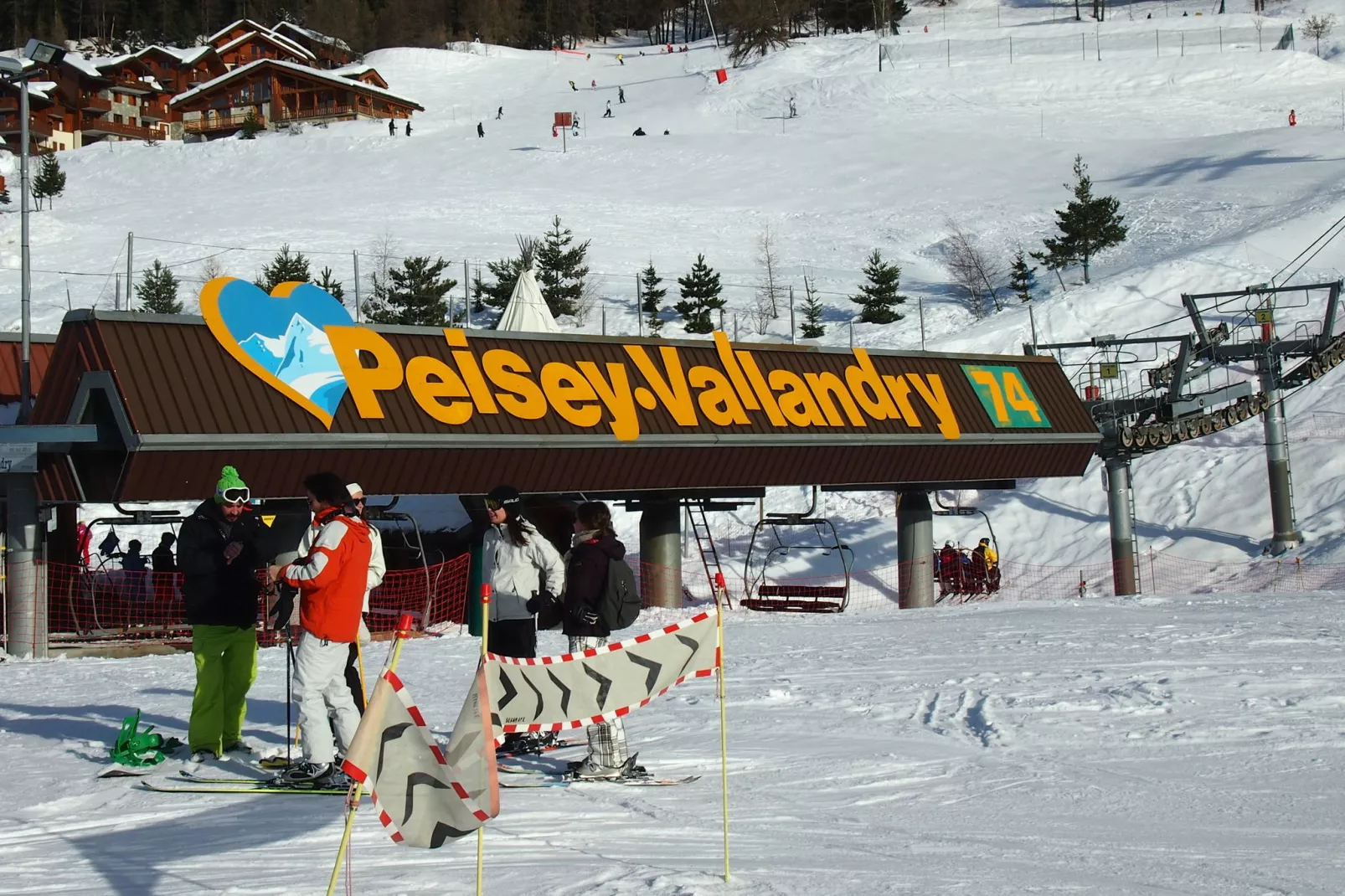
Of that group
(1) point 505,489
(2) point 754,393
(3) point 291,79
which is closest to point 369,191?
(3) point 291,79

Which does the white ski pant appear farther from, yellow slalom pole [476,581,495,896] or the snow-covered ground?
yellow slalom pole [476,581,495,896]

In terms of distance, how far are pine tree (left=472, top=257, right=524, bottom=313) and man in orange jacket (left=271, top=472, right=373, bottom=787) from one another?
41.9 m

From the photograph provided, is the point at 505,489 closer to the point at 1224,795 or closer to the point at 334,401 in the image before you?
the point at 1224,795

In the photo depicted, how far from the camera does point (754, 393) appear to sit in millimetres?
23219

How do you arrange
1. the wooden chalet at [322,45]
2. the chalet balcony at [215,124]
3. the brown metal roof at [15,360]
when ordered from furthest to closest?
the wooden chalet at [322,45] → the chalet balcony at [215,124] → the brown metal roof at [15,360]

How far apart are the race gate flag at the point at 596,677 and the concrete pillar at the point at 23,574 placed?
A: 13092 millimetres

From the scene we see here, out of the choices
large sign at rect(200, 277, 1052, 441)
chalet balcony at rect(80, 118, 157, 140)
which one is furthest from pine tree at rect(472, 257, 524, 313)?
chalet balcony at rect(80, 118, 157, 140)

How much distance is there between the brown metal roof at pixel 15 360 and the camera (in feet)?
71.6

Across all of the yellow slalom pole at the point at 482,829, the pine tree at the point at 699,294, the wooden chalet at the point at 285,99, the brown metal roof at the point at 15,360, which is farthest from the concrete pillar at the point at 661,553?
the wooden chalet at the point at 285,99

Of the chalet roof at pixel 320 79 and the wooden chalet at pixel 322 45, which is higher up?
the wooden chalet at pixel 322 45

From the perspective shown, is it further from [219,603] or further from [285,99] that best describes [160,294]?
[285,99]

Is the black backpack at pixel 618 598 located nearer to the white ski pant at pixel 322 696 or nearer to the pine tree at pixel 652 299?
the white ski pant at pixel 322 696

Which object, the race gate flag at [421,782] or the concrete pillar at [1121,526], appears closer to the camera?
the race gate flag at [421,782]

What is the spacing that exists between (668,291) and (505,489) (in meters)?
46.6
